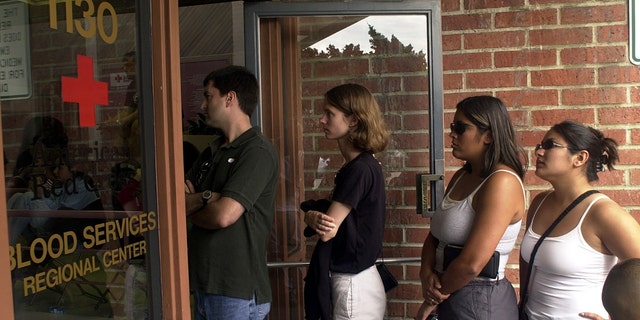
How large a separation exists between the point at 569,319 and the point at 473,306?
333mm

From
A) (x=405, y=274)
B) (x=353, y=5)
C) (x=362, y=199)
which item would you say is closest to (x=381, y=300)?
(x=362, y=199)

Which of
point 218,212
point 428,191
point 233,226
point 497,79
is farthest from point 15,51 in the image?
point 497,79

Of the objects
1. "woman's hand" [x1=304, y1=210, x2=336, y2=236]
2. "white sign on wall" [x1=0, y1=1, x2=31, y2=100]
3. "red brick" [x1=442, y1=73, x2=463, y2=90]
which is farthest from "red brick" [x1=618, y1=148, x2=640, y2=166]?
"white sign on wall" [x1=0, y1=1, x2=31, y2=100]

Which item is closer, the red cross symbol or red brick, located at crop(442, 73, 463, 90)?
the red cross symbol

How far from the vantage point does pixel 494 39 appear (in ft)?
10.3

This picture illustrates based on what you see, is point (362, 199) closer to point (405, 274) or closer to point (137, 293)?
point (405, 274)

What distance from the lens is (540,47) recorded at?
310 cm

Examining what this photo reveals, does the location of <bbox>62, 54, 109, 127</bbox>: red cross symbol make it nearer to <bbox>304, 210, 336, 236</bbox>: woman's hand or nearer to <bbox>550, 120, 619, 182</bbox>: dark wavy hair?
<bbox>304, 210, 336, 236</bbox>: woman's hand

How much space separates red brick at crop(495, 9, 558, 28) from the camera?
309cm

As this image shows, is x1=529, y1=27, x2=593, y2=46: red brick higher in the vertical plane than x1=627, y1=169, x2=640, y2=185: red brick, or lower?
higher

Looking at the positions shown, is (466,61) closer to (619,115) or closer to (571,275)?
(619,115)

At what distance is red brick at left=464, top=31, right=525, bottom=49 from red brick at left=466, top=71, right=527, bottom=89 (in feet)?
0.48

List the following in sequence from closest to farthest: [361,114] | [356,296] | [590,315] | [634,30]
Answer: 1. [590,315]
2. [634,30]
3. [356,296]
4. [361,114]

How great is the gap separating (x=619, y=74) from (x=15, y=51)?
280 cm
